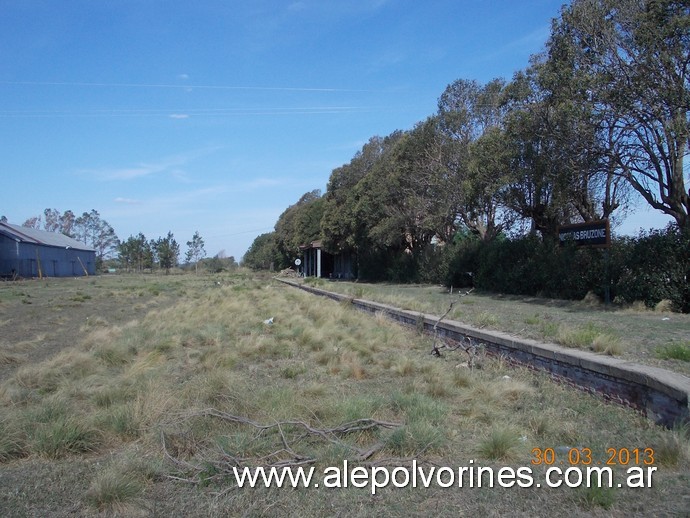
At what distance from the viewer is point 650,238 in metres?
16.2

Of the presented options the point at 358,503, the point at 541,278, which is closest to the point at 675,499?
the point at 358,503

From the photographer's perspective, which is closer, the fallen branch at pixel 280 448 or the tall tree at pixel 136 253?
the fallen branch at pixel 280 448

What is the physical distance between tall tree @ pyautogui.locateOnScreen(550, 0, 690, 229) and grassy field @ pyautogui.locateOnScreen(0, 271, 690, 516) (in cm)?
908

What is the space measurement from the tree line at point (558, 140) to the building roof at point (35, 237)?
3974cm

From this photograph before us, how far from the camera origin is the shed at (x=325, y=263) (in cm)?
5781

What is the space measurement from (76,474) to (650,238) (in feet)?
52.6

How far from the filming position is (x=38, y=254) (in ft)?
197

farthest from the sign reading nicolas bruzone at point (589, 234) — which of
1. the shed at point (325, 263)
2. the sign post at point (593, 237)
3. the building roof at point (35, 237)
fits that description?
the building roof at point (35, 237)

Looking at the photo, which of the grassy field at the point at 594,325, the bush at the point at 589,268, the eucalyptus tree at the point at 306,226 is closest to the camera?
the grassy field at the point at 594,325

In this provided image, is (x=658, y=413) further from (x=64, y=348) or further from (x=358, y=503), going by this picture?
(x=64, y=348)

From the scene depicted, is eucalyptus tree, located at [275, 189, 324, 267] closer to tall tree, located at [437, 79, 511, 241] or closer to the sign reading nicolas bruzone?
tall tree, located at [437, 79, 511, 241]

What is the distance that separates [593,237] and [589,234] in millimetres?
247

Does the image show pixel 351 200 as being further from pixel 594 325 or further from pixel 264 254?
pixel 264 254

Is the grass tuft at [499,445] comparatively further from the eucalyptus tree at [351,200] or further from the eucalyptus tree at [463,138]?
the eucalyptus tree at [351,200]
